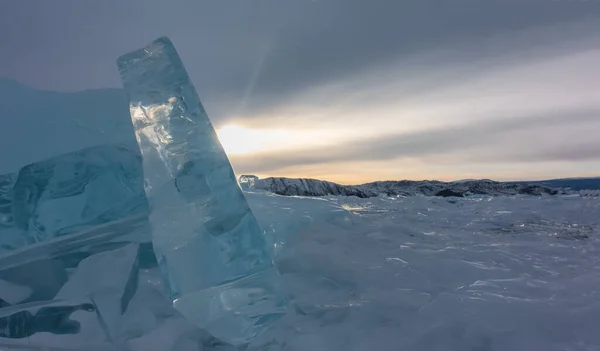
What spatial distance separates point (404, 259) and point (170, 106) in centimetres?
235

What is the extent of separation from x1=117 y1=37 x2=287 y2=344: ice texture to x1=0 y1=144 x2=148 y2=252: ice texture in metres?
1.15

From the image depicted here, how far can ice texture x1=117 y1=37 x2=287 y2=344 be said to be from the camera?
2506 millimetres

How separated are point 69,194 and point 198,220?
6.40 ft

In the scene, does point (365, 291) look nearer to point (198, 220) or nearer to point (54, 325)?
point (198, 220)

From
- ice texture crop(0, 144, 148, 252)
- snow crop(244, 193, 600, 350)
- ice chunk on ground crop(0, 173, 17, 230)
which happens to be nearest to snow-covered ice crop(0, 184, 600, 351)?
snow crop(244, 193, 600, 350)

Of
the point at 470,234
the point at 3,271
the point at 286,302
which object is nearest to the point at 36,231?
the point at 3,271

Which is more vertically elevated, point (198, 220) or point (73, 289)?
point (198, 220)

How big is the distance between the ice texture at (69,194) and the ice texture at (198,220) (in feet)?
3.78

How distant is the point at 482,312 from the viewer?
7.98 ft

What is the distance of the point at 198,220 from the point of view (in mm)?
2754

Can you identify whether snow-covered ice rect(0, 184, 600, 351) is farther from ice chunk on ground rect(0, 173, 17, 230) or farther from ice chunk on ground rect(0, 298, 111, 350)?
ice chunk on ground rect(0, 173, 17, 230)

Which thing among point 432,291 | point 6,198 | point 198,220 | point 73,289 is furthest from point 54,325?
point 432,291

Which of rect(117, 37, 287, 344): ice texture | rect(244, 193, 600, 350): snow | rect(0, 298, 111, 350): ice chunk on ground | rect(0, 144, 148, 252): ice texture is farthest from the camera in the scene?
rect(0, 144, 148, 252): ice texture

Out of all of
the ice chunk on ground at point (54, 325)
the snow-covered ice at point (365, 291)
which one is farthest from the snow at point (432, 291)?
the ice chunk on ground at point (54, 325)
